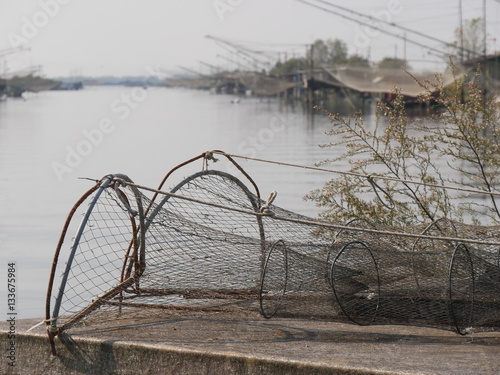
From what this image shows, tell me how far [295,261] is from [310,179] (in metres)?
13.2

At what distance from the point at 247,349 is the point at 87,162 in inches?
790

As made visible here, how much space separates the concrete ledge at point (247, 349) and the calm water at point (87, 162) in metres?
2.80

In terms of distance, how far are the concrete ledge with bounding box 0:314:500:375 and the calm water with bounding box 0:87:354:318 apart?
280cm

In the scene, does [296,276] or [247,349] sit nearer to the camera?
[247,349]

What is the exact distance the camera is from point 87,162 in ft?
81.6

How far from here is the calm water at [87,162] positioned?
1170 centimetres

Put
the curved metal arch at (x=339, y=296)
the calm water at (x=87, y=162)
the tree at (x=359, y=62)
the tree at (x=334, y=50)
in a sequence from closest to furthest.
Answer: the curved metal arch at (x=339, y=296) < the calm water at (x=87, y=162) < the tree at (x=359, y=62) < the tree at (x=334, y=50)

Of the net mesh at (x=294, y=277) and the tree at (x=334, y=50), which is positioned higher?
the tree at (x=334, y=50)

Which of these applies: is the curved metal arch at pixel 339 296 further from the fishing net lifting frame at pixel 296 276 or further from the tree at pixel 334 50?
the tree at pixel 334 50

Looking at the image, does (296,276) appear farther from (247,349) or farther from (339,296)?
(247,349)
